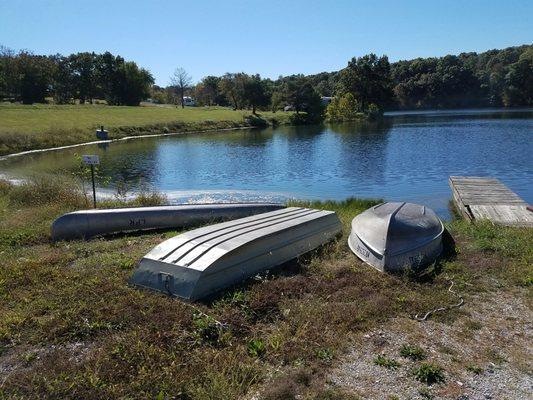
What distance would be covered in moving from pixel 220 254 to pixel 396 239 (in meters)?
3.22

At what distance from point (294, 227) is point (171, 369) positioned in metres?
4.28

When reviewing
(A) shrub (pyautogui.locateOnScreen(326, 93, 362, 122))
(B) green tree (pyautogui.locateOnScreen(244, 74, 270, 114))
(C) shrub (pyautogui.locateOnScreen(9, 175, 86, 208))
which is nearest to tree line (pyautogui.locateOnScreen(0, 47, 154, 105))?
(B) green tree (pyautogui.locateOnScreen(244, 74, 270, 114))

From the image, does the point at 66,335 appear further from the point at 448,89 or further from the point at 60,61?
the point at 448,89

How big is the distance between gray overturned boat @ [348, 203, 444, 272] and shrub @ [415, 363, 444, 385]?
302cm

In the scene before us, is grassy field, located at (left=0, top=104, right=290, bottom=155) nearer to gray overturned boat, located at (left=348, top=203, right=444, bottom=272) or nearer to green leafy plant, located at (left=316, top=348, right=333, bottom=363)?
gray overturned boat, located at (left=348, top=203, right=444, bottom=272)

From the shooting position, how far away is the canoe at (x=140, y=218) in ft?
32.7

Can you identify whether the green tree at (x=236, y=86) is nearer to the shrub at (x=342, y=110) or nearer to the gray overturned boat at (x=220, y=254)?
the shrub at (x=342, y=110)

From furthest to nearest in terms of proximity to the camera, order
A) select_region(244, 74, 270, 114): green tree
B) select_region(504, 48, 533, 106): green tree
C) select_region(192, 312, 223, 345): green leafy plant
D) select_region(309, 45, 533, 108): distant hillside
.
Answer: select_region(309, 45, 533, 108): distant hillside < select_region(504, 48, 533, 106): green tree < select_region(244, 74, 270, 114): green tree < select_region(192, 312, 223, 345): green leafy plant

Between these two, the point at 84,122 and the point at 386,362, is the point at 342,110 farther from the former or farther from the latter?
the point at 386,362

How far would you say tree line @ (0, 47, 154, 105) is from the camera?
76250 millimetres

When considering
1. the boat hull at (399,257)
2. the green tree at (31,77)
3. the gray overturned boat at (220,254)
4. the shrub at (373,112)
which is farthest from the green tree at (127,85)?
the boat hull at (399,257)

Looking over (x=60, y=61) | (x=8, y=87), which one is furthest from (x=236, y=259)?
(x=60, y=61)

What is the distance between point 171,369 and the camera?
4688 millimetres

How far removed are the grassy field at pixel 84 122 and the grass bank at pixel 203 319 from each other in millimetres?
35244
